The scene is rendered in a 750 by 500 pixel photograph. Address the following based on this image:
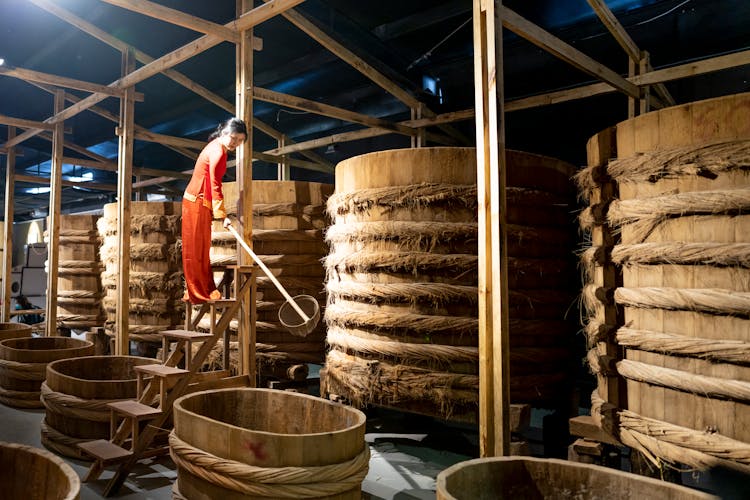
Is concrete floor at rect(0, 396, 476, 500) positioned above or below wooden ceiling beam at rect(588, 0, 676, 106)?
below

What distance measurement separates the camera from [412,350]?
12.9 feet

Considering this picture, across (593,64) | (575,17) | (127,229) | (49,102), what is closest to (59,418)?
(127,229)

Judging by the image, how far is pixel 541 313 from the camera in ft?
13.6

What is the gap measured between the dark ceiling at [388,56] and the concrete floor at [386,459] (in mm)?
3941

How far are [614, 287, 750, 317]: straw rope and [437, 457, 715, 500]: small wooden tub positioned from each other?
0.94m

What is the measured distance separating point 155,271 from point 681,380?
5832mm

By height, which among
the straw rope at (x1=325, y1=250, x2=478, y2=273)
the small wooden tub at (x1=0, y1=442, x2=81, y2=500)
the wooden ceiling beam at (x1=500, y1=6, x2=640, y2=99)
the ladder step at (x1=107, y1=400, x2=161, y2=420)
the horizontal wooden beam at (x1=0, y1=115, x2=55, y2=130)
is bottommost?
the ladder step at (x1=107, y1=400, x2=161, y2=420)

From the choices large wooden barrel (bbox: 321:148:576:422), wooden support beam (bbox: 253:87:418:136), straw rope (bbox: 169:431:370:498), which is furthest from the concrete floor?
wooden support beam (bbox: 253:87:418:136)

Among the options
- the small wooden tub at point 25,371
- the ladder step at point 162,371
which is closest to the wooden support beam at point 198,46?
the ladder step at point 162,371

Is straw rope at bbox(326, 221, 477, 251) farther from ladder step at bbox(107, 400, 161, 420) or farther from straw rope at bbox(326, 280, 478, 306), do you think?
ladder step at bbox(107, 400, 161, 420)

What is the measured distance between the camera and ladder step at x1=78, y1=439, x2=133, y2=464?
3.65 m

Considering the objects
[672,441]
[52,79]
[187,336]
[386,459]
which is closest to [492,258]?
[672,441]

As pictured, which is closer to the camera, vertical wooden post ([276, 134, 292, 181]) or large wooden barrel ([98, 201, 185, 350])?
large wooden barrel ([98, 201, 185, 350])

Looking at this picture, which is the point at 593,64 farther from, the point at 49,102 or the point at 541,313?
the point at 49,102
